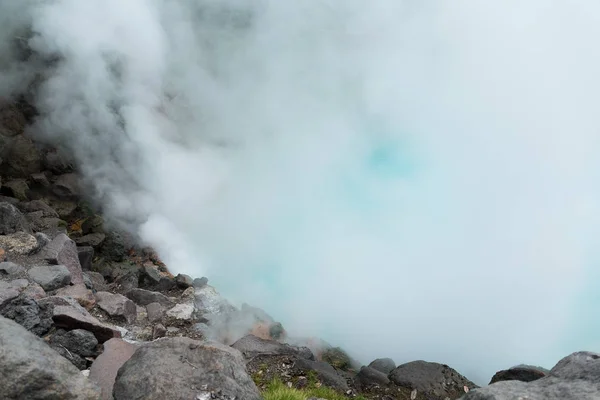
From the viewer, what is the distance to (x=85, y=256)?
11.6m

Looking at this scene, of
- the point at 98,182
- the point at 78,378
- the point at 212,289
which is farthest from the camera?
the point at 98,182

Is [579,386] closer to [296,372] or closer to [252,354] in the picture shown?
[296,372]

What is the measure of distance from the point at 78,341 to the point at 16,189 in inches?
362

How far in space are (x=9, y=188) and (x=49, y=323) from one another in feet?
28.3

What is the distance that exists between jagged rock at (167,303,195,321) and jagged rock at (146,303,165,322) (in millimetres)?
172

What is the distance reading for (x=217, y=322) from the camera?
959 centimetres

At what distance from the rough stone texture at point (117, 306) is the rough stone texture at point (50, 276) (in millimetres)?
645

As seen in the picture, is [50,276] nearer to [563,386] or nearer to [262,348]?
[262,348]

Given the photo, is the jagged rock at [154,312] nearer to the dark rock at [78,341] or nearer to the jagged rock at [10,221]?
the dark rock at [78,341]

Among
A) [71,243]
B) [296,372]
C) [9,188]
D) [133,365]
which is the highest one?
[9,188]

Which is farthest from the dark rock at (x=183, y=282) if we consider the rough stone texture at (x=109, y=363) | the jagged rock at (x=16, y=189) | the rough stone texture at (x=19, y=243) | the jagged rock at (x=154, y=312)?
the rough stone texture at (x=109, y=363)

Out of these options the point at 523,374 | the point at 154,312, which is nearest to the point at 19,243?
the point at 154,312

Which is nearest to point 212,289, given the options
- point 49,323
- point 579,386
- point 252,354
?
point 252,354

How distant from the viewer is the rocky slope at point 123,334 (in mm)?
3254
